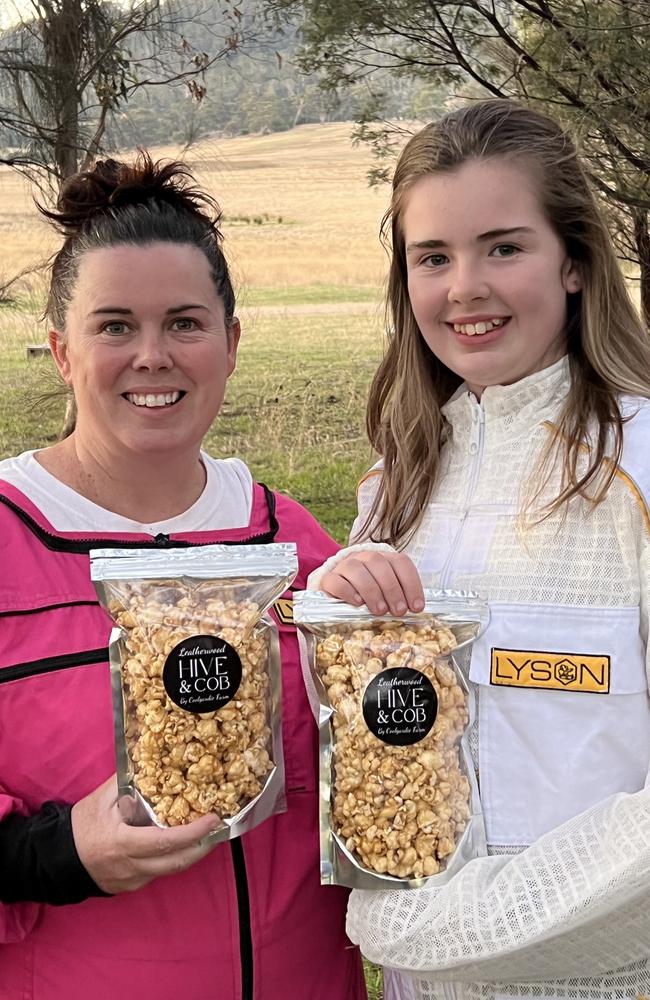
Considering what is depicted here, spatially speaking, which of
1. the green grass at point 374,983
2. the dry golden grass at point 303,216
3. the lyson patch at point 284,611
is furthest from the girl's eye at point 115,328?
the dry golden grass at point 303,216

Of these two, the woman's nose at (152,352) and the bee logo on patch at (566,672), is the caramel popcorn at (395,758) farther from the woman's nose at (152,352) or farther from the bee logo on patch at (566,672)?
the woman's nose at (152,352)

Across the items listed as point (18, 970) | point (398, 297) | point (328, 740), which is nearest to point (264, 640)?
point (328, 740)

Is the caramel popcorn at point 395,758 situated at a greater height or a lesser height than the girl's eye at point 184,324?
lesser

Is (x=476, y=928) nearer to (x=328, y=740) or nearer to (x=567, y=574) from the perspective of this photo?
(x=328, y=740)

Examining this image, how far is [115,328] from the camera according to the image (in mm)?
1707

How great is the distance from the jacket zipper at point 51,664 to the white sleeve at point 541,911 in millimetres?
534

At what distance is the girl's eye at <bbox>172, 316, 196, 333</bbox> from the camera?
68.2 inches

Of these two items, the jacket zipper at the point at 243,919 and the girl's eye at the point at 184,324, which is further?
the girl's eye at the point at 184,324

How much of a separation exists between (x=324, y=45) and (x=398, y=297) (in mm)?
4187

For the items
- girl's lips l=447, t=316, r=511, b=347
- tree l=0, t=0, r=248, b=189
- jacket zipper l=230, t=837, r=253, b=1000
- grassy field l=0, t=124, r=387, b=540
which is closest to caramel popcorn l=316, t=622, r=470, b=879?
jacket zipper l=230, t=837, r=253, b=1000

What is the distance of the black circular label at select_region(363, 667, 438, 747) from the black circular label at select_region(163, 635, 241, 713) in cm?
19

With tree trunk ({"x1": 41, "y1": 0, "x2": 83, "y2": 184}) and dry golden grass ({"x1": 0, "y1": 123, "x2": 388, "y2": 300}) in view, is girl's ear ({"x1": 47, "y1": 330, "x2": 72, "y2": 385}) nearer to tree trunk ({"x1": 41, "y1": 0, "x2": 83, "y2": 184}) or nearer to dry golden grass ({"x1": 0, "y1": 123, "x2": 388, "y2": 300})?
tree trunk ({"x1": 41, "y1": 0, "x2": 83, "y2": 184})

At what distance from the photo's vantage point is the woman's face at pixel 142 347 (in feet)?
5.56

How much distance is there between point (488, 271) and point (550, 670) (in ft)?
2.01
